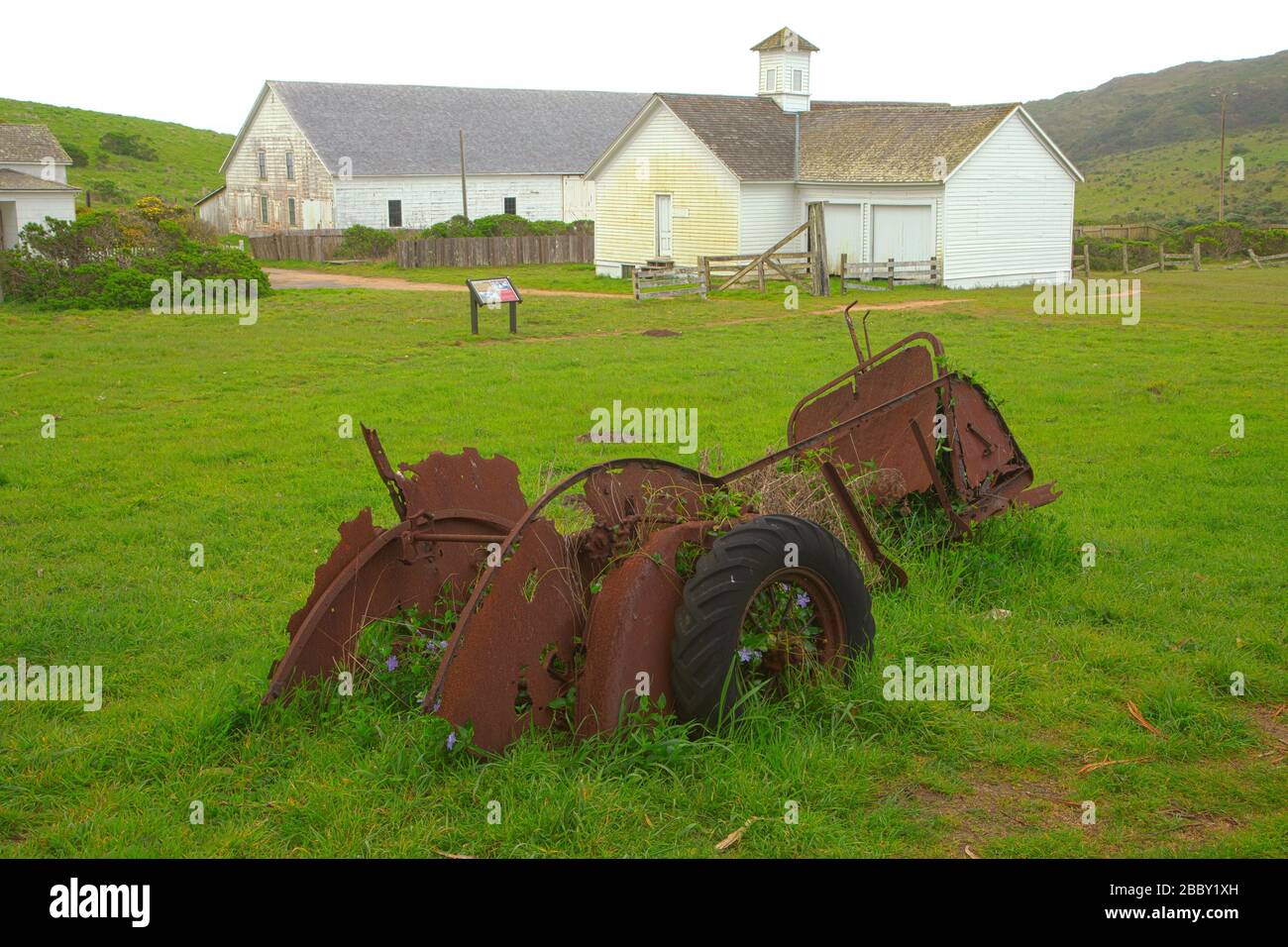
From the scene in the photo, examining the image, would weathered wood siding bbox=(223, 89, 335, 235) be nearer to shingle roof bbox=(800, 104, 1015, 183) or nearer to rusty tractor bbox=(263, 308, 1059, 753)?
shingle roof bbox=(800, 104, 1015, 183)

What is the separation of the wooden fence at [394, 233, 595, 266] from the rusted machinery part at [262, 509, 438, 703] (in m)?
37.9

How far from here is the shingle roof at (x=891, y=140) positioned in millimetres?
32500

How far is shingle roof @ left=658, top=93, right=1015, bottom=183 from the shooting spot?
108 ft

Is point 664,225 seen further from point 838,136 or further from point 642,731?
point 642,731

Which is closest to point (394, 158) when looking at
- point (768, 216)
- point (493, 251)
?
point (493, 251)

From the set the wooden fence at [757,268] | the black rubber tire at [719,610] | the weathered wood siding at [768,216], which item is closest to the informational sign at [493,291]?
the wooden fence at [757,268]

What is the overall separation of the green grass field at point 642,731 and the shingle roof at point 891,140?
61.0ft

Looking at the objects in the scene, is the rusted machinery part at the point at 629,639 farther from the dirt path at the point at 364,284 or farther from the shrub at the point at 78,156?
the shrub at the point at 78,156

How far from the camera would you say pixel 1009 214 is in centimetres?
3438

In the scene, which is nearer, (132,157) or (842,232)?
(842,232)

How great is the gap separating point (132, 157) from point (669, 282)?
61.3 meters

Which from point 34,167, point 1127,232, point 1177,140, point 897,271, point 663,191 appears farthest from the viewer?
point 1177,140

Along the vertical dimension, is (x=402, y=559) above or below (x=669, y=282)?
below
